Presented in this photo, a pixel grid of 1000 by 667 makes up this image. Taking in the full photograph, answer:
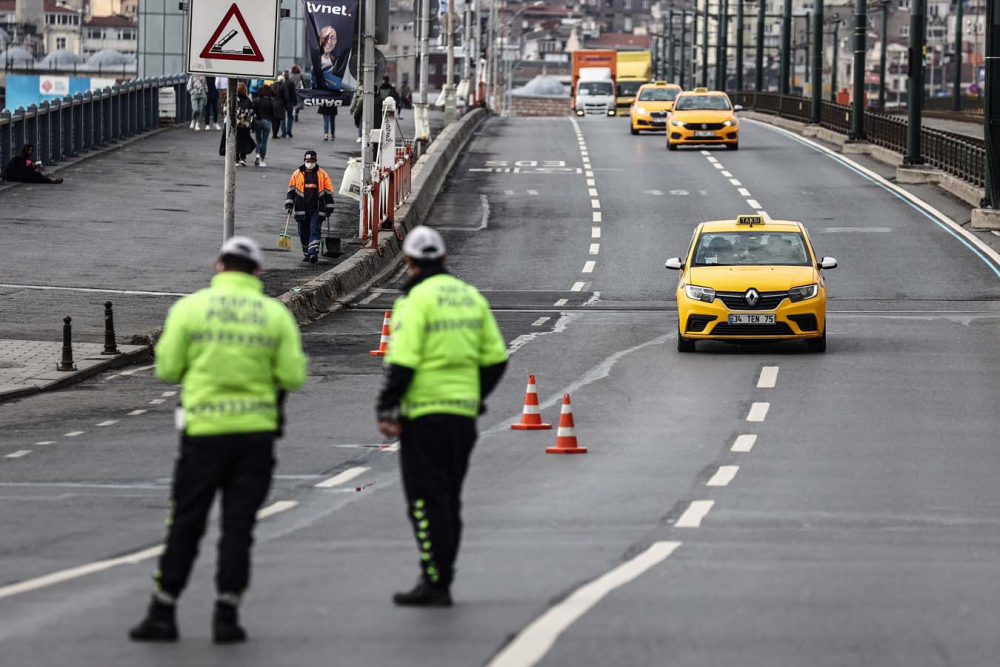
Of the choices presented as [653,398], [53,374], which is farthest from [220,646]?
[53,374]

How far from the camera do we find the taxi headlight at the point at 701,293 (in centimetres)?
2208

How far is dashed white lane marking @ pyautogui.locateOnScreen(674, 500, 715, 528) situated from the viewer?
11.3 metres

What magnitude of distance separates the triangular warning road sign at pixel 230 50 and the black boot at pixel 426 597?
42.1 ft

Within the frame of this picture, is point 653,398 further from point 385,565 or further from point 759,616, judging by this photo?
point 759,616

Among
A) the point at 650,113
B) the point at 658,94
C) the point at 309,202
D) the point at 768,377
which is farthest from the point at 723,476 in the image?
the point at 658,94

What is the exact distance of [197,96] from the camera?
52938mm

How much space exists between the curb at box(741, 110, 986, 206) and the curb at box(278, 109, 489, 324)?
11113mm

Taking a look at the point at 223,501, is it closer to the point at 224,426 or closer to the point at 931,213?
the point at 224,426

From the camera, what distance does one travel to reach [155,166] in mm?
43406

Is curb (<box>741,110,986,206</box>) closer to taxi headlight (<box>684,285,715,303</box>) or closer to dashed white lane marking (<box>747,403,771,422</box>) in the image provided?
taxi headlight (<box>684,285,715,303</box>)

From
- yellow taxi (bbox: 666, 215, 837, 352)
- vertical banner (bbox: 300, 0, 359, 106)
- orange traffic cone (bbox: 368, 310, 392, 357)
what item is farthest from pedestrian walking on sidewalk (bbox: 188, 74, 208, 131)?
yellow taxi (bbox: 666, 215, 837, 352)

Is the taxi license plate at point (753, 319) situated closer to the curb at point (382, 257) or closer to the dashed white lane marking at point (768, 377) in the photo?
the dashed white lane marking at point (768, 377)

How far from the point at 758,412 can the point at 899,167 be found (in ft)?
98.2

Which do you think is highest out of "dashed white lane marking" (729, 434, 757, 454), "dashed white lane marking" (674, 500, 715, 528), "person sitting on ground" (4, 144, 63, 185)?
"person sitting on ground" (4, 144, 63, 185)
